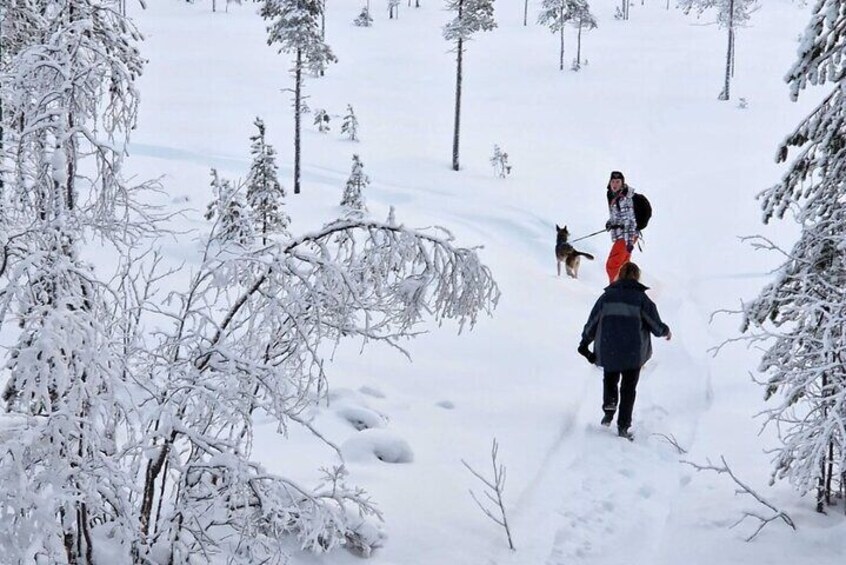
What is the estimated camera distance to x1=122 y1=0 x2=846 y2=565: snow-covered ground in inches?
236

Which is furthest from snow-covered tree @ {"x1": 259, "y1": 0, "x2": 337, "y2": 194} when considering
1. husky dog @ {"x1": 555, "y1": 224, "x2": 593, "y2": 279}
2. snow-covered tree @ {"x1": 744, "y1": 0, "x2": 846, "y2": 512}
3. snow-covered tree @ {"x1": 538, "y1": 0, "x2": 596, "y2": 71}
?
snow-covered tree @ {"x1": 538, "y1": 0, "x2": 596, "y2": 71}

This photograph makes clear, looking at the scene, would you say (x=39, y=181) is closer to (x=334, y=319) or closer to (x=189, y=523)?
(x=334, y=319)

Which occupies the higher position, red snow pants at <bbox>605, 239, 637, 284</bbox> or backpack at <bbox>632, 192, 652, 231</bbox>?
backpack at <bbox>632, 192, 652, 231</bbox>

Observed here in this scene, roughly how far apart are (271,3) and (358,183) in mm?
11416

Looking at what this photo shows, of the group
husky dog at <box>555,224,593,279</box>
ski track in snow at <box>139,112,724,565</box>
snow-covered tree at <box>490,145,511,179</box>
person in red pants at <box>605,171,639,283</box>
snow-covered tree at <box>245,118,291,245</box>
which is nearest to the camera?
ski track in snow at <box>139,112,724,565</box>

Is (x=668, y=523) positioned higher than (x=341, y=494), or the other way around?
(x=341, y=494)

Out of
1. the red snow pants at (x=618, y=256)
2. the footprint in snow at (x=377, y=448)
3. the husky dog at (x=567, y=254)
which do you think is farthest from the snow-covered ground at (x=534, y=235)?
the red snow pants at (x=618, y=256)

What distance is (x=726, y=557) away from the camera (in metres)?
5.45

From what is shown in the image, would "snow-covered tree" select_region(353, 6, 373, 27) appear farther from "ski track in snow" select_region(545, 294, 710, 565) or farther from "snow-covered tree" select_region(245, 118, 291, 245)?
"ski track in snow" select_region(545, 294, 710, 565)

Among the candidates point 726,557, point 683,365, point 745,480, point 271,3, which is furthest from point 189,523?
point 271,3

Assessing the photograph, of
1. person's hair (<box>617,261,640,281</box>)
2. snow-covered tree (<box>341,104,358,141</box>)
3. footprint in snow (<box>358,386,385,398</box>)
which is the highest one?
snow-covered tree (<box>341,104,358,141</box>)

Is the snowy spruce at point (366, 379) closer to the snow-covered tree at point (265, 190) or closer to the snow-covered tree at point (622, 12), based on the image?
the snow-covered tree at point (265, 190)

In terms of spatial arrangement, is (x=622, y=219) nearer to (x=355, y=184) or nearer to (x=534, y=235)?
(x=534, y=235)

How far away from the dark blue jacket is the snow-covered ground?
2.58 feet
